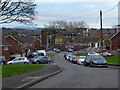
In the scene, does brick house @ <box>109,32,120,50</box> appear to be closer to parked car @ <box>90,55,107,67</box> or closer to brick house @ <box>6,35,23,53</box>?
brick house @ <box>6,35,23,53</box>

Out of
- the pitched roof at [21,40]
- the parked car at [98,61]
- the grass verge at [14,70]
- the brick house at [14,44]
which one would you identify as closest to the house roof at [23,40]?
the pitched roof at [21,40]

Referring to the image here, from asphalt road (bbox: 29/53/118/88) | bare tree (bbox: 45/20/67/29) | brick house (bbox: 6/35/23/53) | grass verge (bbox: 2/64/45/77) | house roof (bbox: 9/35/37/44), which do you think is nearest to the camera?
asphalt road (bbox: 29/53/118/88)

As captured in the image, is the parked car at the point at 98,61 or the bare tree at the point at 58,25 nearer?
the parked car at the point at 98,61

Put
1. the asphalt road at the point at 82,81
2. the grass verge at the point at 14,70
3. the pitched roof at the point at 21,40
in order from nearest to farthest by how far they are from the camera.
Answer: the asphalt road at the point at 82,81 < the grass verge at the point at 14,70 < the pitched roof at the point at 21,40

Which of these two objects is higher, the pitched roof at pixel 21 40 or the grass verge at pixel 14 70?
the pitched roof at pixel 21 40

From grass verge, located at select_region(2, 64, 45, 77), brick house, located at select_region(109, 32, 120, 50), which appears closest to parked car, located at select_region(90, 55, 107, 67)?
grass verge, located at select_region(2, 64, 45, 77)

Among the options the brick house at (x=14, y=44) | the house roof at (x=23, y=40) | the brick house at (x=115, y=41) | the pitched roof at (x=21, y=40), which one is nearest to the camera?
the brick house at (x=14, y=44)

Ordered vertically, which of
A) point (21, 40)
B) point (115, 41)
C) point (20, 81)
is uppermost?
point (21, 40)

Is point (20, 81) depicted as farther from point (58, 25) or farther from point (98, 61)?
point (58, 25)

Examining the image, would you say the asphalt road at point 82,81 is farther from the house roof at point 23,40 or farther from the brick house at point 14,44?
the house roof at point 23,40

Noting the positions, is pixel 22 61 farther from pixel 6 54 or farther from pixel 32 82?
pixel 32 82

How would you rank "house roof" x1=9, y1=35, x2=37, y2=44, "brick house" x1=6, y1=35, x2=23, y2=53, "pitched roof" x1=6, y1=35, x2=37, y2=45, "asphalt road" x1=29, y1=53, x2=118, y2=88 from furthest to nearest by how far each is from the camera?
1. "house roof" x1=9, y1=35, x2=37, y2=44
2. "pitched roof" x1=6, y1=35, x2=37, y2=45
3. "brick house" x1=6, y1=35, x2=23, y2=53
4. "asphalt road" x1=29, y1=53, x2=118, y2=88

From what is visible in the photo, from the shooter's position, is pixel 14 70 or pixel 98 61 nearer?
pixel 14 70

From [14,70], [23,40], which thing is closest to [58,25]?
[23,40]
